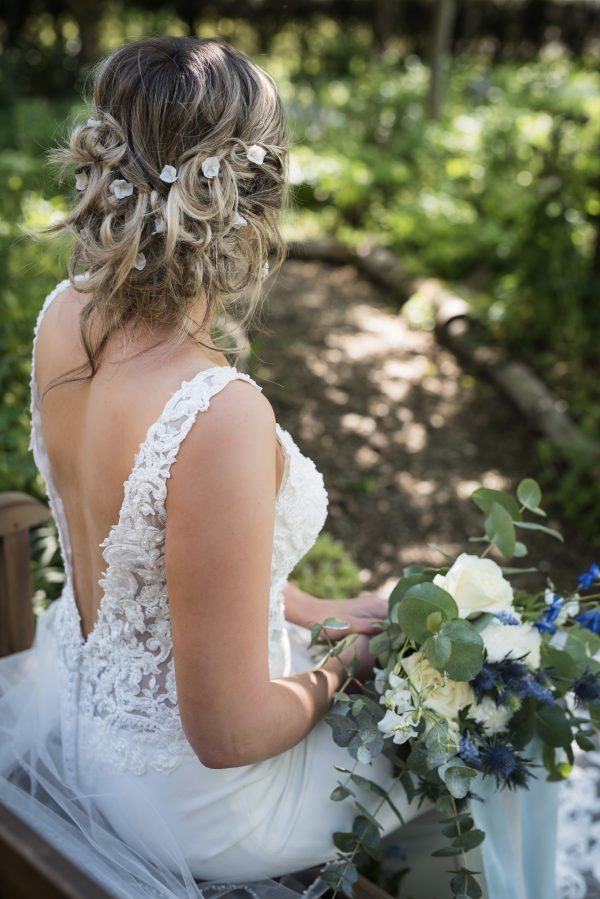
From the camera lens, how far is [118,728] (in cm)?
163

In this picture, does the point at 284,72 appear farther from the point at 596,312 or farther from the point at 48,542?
the point at 48,542

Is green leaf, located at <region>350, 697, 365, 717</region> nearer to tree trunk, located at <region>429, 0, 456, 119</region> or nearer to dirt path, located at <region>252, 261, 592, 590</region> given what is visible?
dirt path, located at <region>252, 261, 592, 590</region>

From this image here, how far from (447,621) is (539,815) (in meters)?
0.65

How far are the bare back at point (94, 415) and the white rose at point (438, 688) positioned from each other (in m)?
0.42

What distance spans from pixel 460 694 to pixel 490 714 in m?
0.08

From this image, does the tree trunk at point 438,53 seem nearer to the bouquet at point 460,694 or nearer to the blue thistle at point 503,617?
the bouquet at point 460,694

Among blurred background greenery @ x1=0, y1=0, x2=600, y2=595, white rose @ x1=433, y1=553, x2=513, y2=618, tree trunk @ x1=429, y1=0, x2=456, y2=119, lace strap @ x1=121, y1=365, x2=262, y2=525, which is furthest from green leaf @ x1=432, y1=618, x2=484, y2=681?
tree trunk @ x1=429, y1=0, x2=456, y2=119

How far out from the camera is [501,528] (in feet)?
5.95

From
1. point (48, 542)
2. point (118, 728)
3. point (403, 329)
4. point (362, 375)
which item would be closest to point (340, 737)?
point (118, 728)

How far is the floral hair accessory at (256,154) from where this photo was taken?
1374 mm

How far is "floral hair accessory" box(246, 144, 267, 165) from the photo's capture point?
4.51ft

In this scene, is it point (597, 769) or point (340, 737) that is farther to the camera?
point (597, 769)

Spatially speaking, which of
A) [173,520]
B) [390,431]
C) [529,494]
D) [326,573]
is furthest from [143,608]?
[390,431]

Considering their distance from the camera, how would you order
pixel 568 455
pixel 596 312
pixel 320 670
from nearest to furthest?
1. pixel 320 670
2. pixel 568 455
3. pixel 596 312
